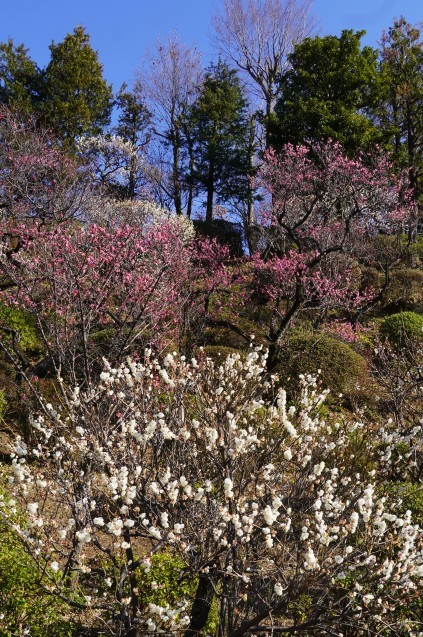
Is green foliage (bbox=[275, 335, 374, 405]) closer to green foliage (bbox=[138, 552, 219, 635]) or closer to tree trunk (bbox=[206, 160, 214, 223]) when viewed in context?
green foliage (bbox=[138, 552, 219, 635])

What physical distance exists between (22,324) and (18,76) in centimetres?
1923

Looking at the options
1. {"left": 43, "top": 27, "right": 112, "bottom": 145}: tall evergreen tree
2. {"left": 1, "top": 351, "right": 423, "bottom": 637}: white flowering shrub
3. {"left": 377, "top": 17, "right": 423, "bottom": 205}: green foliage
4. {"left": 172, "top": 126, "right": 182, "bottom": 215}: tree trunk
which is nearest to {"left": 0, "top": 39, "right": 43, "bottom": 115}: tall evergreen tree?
{"left": 43, "top": 27, "right": 112, "bottom": 145}: tall evergreen tree

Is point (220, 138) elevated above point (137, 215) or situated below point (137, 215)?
above

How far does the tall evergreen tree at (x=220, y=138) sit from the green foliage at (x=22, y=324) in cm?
1691

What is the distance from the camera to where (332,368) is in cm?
1021

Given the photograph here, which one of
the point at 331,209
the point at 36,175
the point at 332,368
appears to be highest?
the point at 36,175

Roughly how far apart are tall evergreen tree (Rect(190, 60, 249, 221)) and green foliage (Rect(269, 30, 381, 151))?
14.4ft

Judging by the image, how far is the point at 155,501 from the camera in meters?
3.59

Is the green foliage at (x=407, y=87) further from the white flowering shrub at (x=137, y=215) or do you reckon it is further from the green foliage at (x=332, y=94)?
the white flowering shrub at (x=137, y=215)

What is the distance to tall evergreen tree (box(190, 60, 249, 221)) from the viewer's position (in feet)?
87.2

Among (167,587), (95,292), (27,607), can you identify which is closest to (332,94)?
(95,292)

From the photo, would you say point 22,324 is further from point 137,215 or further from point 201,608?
point 137,215

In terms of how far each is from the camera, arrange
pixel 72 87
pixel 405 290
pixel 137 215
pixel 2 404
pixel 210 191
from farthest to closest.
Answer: pixel 210 191
pixel 72 87
pixel 137 215
pixel 405 290
pixel 2 404

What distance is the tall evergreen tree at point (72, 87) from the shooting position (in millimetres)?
24880
